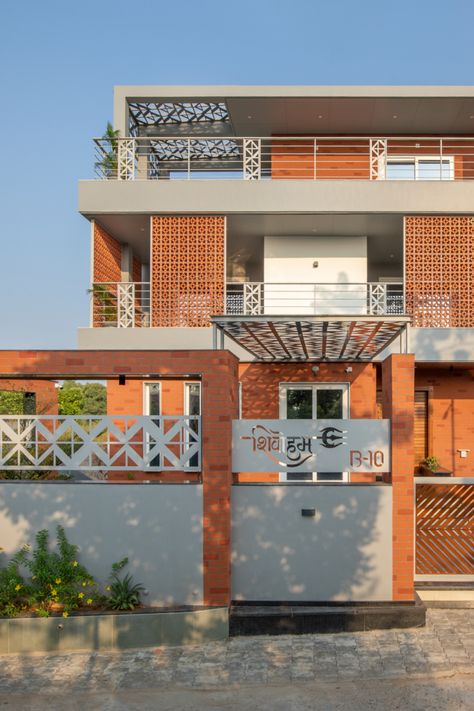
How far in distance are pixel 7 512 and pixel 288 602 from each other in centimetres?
387

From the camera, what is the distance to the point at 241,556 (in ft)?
23.1

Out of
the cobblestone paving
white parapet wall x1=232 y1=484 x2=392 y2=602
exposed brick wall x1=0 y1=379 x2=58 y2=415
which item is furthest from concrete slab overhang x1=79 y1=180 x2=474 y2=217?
the cobblestone paving

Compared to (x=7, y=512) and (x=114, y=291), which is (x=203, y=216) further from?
(x=7, y=512)

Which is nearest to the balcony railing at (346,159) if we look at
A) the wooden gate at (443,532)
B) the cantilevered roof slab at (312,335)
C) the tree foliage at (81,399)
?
the cantilevered roof slab at (312,335)

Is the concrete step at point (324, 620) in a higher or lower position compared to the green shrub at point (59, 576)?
lower

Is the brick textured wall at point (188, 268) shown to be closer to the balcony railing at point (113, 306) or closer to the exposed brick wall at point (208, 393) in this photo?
the balcony railing at point (113, 306)

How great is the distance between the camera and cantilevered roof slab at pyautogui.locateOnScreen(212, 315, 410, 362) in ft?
22.9

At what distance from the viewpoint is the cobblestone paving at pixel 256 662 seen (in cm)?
568

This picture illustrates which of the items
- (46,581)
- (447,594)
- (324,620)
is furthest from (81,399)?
(447,594)

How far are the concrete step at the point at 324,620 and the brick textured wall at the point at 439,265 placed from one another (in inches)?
249

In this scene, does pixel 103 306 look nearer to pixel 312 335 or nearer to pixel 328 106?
pixel 312 335

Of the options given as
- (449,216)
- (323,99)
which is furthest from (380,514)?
(323,99)

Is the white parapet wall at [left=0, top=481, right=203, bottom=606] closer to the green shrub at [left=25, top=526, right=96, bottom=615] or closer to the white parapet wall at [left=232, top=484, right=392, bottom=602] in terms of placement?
the green shrub at [left=25, top=526, right=96, bottom=615]

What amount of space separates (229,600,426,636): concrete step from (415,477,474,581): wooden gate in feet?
2.69
